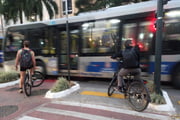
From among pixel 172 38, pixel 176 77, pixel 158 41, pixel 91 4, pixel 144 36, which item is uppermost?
pixel 91 4

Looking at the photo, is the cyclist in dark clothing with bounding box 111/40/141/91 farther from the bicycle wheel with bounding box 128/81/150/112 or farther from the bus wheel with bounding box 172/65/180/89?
the bus wheel with bounding box 172/65/180/89

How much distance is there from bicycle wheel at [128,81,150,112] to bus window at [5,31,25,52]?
6.68 meters

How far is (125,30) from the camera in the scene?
19.0 feet

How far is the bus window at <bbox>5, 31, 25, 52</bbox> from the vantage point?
7.98 m

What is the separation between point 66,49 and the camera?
7.21 metres

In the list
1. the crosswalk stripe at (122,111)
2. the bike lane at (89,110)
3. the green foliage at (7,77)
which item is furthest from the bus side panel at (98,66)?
the green foliage at (7,77)

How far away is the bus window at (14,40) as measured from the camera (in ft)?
26.2

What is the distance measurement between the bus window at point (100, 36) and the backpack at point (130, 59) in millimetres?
2263

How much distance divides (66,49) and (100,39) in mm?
1953

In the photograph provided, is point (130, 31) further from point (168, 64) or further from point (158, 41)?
point (158, 41)

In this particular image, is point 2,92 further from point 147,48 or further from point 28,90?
point 147,48

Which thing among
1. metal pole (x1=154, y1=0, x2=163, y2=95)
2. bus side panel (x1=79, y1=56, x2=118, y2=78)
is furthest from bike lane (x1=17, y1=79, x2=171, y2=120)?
bus side panel (x1=79, y1=56, x2=118, y2=78)

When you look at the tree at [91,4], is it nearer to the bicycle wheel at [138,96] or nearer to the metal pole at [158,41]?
the metal pole at [158,41]

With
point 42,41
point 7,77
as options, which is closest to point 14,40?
point 42,41
